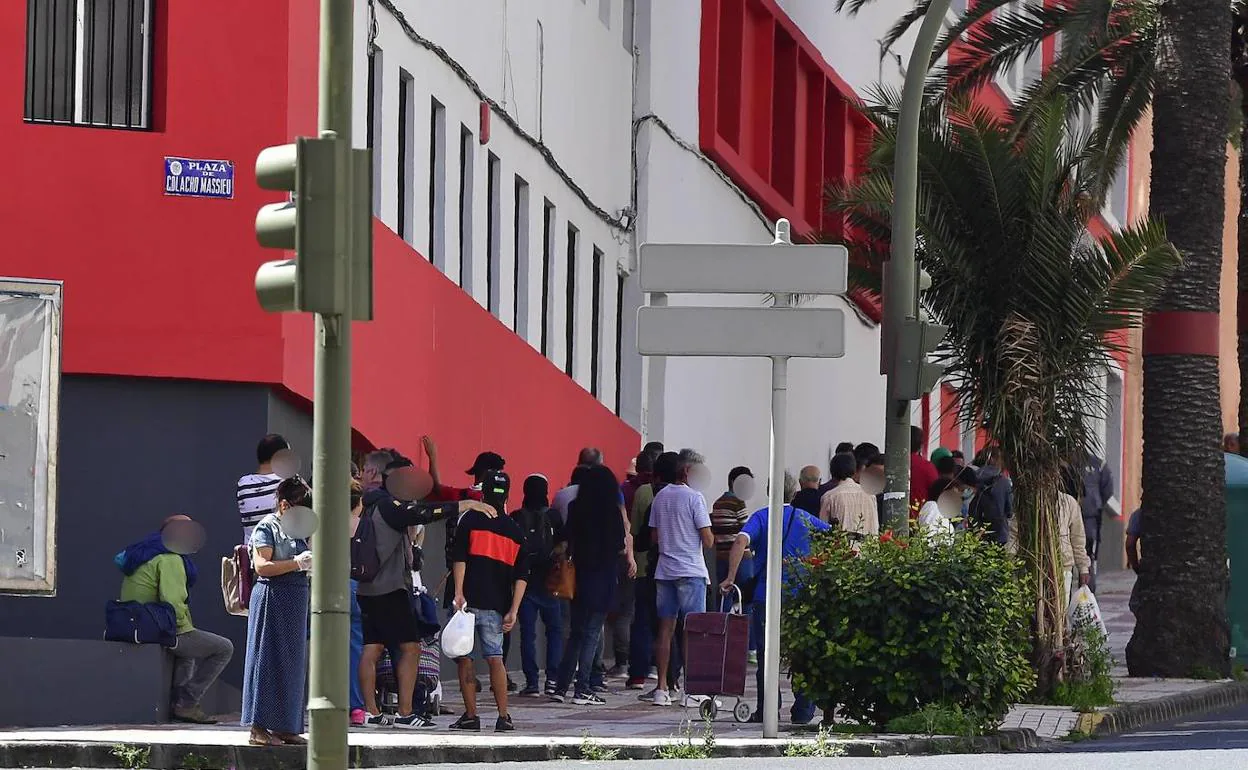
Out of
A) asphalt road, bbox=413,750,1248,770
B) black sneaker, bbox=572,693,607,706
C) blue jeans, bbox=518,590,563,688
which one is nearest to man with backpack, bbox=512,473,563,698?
blue jeans, bbox=518,590,563,688

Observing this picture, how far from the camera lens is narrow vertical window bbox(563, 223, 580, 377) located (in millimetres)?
27778

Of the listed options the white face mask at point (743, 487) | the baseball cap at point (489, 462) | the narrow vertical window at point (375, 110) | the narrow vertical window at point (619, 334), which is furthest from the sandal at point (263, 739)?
the narrow vertical window at point (619, 334)

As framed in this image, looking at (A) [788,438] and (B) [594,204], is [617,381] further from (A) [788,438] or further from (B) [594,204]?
(A) [788,438]

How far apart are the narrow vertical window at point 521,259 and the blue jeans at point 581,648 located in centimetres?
689

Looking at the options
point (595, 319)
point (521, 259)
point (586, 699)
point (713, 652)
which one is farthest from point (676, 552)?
point (595, 319)

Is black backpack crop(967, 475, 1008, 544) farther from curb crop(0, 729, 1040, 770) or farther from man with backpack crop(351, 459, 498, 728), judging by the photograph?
man with backpack crop(351, 459, 498, 728)

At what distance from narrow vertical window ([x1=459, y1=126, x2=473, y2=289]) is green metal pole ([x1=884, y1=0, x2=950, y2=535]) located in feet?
23.6

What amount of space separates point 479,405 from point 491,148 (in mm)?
2575

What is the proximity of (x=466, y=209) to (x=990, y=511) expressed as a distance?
19.8 feet

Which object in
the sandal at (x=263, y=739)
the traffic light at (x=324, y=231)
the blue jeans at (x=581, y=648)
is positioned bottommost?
the sandal at (x=263, y=739)

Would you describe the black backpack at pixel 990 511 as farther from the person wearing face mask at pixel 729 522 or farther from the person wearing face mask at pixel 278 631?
the person wearing face mask at pixel 278 631

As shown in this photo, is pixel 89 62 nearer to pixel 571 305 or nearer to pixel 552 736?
pixel 552 736

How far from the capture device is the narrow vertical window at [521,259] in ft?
84.8

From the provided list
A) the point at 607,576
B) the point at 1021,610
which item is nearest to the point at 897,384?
the point at 1021,610
